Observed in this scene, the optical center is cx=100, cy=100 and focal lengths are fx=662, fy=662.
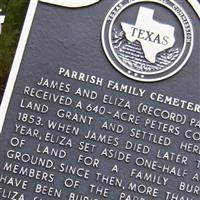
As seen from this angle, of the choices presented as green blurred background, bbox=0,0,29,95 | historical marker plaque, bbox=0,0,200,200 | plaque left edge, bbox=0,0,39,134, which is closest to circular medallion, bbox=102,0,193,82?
historical marker plaque, bbox=0,0,200,200

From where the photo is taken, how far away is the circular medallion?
5328mm

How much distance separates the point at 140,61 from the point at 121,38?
24cm

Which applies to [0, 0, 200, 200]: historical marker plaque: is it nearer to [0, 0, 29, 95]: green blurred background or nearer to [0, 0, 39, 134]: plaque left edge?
[0, 0, 39, 134]: plaque left edge

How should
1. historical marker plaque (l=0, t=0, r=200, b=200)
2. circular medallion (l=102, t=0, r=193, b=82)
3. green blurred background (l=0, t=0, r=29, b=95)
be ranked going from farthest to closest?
1. green blurred background (l=0, t=0, r=29, b=95)
2. circular medallion (l=102, t=0, r=193, b=82)
3. historical marker plaque (l=0, t=0, r=200, b=200)

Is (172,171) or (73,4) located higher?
(73,4)

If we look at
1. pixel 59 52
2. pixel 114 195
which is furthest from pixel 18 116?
pixel 114 195

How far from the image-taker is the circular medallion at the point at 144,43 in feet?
17.5

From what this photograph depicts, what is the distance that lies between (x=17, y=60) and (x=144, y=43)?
103 centimetres

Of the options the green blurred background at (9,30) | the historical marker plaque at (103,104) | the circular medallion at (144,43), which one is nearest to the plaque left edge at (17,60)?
the historical marker plaque at (103,104)

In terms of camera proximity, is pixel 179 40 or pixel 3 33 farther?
pixel 3 33

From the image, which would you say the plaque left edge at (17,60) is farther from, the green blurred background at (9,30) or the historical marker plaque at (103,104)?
the green blurred background at (9,30)

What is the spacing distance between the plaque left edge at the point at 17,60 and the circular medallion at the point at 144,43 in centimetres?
61

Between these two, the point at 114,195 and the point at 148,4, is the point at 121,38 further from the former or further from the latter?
the point at 114,195

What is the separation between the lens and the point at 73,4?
5391mm
